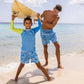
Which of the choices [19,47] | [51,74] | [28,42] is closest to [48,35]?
[51,74]

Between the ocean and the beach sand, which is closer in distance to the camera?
the beach sand

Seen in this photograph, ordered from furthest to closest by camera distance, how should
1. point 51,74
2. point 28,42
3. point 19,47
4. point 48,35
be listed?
1. point 19,47
2. point 48,35
3. point 51,74
4. point 28,42

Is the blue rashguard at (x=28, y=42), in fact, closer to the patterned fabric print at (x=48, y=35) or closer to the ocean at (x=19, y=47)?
the patterned fabric print at (x=48, y=35)

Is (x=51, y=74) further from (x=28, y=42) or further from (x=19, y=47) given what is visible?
(x=19, y=47)

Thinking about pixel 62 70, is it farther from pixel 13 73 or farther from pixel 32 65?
pixel 13 73

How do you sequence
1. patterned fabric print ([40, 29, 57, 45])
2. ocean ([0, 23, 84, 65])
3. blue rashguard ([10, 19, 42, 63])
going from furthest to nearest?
ocean ([0, 23, 84, 65]), patterned fabric print ([40, 29, 57, 45]), blue rashguard ([10, 19, 42, 63])

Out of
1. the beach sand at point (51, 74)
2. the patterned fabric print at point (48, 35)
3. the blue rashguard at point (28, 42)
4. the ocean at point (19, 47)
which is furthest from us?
the ocean at point (19, 47)

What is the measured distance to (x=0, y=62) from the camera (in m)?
5.89

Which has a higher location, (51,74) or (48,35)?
(48,35)

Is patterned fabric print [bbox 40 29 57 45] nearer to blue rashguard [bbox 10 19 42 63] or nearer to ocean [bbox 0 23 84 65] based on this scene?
blue rashguard [bbox 10 19 42 63]

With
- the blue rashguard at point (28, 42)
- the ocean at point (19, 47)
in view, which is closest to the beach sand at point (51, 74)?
the blue rashguard at point (28, 42)

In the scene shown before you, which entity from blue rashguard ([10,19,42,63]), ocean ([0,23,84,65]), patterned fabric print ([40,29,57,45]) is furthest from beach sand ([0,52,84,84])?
ocean ([0,23,84,65])

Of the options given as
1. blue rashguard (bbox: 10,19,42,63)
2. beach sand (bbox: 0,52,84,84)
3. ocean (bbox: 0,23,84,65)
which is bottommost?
ocean (bbox: 0,23,84,65)

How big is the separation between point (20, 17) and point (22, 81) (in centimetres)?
146
